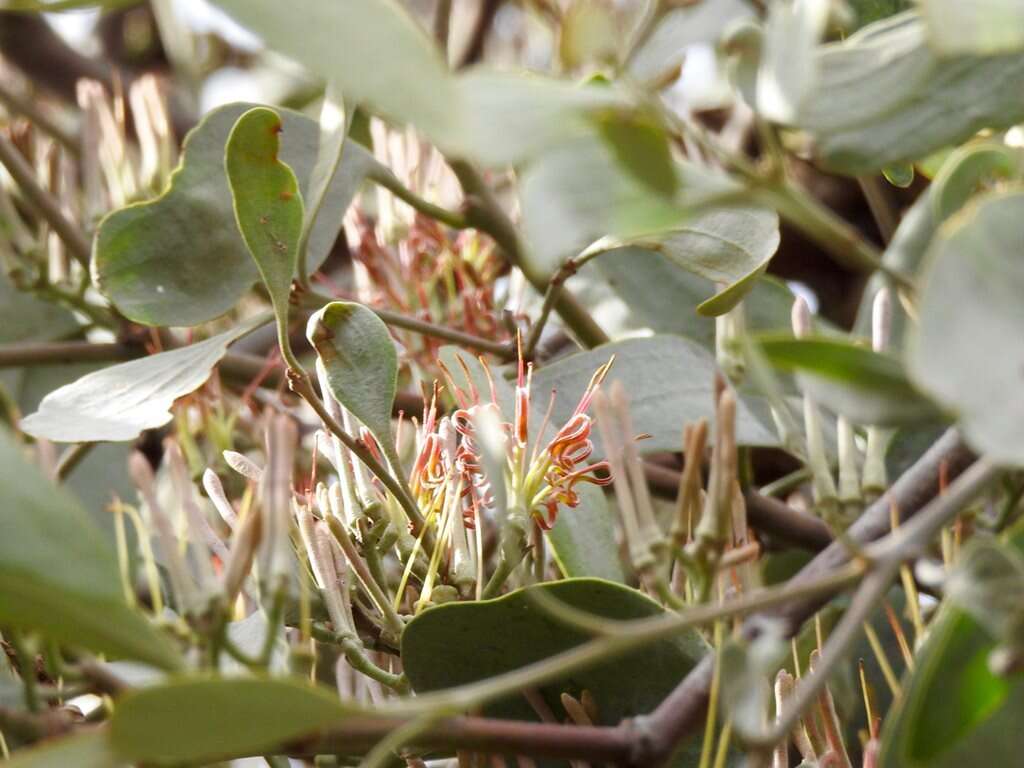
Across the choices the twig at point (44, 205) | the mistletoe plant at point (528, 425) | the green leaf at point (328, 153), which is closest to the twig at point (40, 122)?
the mistletoe plant at point (528, 425)

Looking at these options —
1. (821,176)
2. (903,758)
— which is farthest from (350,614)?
(821,176)

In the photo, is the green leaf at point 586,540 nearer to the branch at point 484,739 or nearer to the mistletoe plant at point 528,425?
the mistletoe plant at point 528,425

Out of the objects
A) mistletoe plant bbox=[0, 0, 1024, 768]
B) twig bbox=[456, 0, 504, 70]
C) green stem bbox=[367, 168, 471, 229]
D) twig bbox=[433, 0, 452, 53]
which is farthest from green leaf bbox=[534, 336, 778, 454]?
twig bbox=[456, 0, 504, 70]

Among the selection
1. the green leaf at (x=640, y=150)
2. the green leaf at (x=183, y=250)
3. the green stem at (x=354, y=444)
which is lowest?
the green stem at (x=354, y=444)

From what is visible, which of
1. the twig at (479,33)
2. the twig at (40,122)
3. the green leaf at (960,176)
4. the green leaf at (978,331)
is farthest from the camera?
the twig at (479,33)

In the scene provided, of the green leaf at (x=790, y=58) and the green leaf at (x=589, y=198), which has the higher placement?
the green leaf at (x=790, y=58)

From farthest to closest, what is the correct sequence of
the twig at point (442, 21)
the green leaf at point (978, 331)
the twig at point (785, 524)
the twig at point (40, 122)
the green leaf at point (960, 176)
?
the twig at point (40, 122)
the twig at point (442, 21)
the twig at point (785, 524)
the green leaf at point (960, 176)
the green leaf at point (978, 331)
